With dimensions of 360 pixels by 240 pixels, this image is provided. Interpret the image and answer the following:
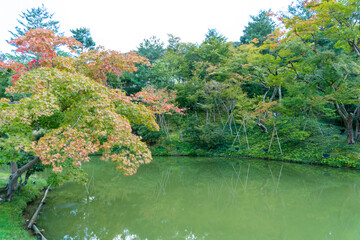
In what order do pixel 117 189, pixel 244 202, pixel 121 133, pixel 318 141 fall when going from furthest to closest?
pixel 318 141 → pixel 117 189 → pixel 244 202 → pixel 121 133

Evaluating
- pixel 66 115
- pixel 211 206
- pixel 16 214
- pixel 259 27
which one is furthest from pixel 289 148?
pixel 16 214

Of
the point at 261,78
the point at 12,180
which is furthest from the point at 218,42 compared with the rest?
the point at 12,180

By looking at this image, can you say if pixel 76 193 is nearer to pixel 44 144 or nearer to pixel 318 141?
pixel 44 144

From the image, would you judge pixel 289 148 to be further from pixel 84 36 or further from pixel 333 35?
pixel 84 36

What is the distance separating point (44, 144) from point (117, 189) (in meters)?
4.43

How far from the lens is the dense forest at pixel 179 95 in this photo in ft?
11.2

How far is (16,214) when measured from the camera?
4348 mm

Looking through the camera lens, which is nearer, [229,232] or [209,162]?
[229,232]

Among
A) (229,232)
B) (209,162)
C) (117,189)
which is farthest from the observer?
(209,162)

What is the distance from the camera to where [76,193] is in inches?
253

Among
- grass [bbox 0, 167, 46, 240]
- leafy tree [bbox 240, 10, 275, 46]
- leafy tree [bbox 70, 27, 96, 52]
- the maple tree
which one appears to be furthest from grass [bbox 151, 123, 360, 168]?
leafy tree [bbox 70, 27, 96, 52]

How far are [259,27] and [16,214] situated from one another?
19418mm

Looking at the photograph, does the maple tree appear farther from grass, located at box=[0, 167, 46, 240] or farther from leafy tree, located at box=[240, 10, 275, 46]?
leafy tree, located at box=[240, 10, 275, 46]

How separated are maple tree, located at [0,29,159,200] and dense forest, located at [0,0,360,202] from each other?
0.06ft
